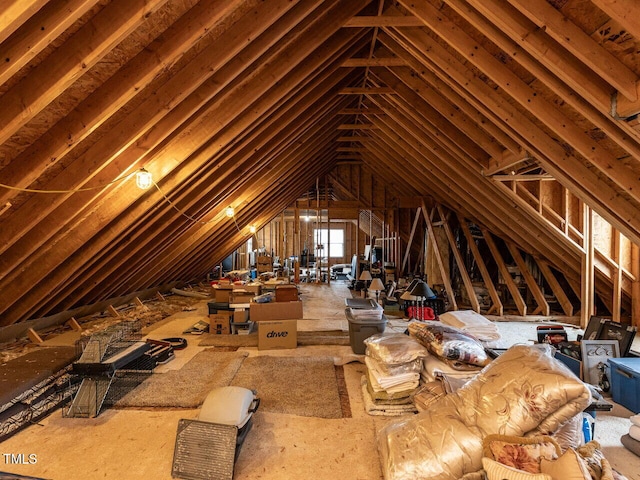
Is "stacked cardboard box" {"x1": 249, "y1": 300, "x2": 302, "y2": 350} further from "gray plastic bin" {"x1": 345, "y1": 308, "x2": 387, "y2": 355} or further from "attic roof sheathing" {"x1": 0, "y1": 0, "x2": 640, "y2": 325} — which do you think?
"attic roof sheathing" {"x1": 0, "y1": 0, "x2": 640, "y2": 325}

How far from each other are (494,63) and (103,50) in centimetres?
291

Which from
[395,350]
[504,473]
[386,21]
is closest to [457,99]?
[386,21]

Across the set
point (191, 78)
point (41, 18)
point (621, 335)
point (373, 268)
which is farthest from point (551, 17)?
point (373, 268)

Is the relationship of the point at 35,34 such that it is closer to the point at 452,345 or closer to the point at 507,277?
the point at 452,345

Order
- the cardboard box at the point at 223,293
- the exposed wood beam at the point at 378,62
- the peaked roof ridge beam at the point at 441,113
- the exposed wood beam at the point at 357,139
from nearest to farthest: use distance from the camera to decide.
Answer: the exposed wood beam at the point at 378,62 < the peaked roof ridge beam at the point at 441,113 < the cardboard box at the point at 223,293 < the exposed wood beam at the point at 357,139

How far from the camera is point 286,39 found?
3234mm

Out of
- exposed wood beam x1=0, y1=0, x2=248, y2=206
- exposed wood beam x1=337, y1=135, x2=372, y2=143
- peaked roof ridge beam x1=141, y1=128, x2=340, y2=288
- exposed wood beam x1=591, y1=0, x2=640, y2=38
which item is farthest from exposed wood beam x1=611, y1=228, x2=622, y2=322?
exposed wood beam x1=0, y1=0, x2=248, y2=206

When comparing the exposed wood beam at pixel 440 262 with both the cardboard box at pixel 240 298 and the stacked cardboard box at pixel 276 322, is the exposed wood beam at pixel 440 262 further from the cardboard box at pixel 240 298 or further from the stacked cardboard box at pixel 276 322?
the cardboard box at pixel 240 298

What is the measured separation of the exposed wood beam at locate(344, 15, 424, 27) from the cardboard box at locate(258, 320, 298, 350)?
3.55m

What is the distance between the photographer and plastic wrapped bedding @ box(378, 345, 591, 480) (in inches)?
73.9

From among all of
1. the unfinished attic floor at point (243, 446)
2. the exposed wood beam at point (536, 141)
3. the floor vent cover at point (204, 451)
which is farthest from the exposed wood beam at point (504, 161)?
the floor vent cover at point (204, 451)

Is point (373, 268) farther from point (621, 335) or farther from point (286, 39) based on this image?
point (286, 39)

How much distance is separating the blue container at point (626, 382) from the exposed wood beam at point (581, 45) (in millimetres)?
2293

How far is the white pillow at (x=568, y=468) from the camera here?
145 centimetres
